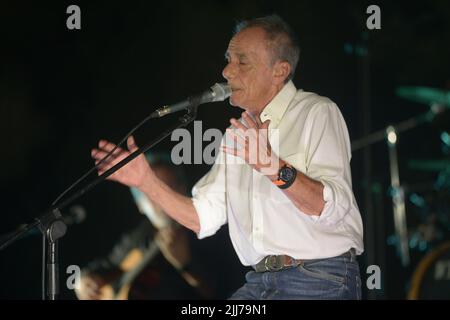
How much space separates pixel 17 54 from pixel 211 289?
1715 mm

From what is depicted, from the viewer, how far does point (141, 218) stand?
14.0 feet

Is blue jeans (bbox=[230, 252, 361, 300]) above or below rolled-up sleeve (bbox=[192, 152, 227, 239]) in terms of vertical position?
below

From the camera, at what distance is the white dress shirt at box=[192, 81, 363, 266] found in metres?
2.50

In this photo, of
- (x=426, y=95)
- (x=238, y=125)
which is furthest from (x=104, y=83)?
(x=238, y=125)

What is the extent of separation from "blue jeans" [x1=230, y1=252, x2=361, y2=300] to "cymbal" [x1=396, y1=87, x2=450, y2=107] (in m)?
2.25

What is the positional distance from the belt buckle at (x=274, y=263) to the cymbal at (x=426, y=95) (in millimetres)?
2282

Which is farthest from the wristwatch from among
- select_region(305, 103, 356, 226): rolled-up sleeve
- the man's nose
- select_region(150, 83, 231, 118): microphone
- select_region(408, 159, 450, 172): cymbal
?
select_region(408, 159, 450, 172): cymbal

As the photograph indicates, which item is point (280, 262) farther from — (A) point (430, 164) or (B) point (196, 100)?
(A) point (430, 164)

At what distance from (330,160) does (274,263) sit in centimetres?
41

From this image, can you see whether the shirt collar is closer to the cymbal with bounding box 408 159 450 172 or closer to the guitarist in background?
the guitarist in background

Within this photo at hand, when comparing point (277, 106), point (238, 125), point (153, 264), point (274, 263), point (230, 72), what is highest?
point (230, 72)

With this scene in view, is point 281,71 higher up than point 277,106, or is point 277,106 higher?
point 281,71

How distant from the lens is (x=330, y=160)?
8.24ft
